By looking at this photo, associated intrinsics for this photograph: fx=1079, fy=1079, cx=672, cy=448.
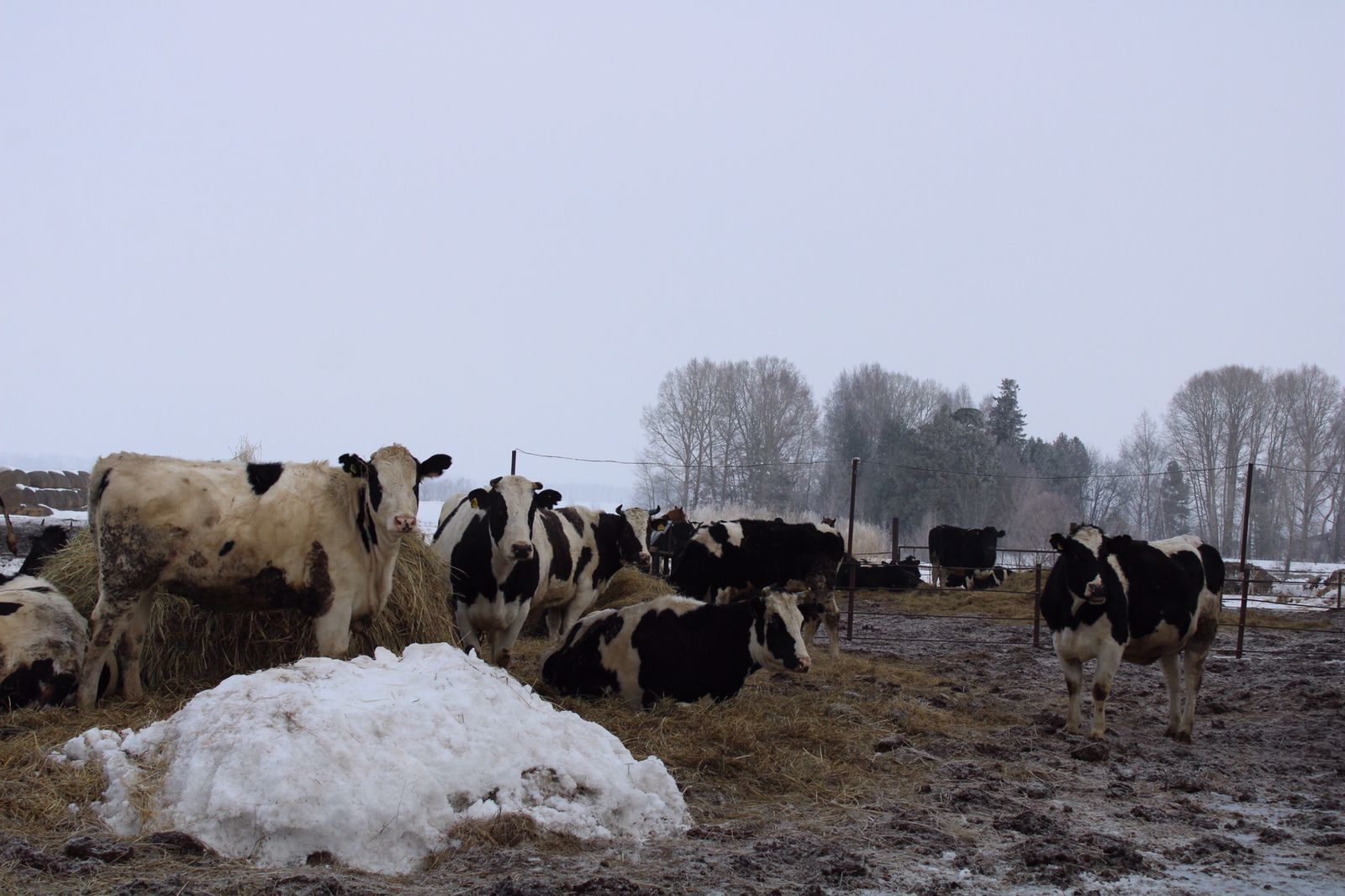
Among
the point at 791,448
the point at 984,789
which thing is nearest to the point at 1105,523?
the point at 791,448

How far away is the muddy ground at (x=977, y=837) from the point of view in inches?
172

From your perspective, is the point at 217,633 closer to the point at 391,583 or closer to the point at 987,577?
the point at 391,583

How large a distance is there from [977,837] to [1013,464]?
207 ft

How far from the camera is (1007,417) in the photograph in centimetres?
6975

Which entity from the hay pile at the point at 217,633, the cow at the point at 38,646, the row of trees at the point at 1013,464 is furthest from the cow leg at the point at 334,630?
the row of trees at the point at 1013,464

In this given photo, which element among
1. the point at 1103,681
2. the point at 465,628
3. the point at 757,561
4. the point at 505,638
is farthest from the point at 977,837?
the point at 757,561

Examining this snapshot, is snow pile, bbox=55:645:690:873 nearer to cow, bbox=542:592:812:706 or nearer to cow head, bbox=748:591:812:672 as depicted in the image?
cow, bbox=542:592:812:706

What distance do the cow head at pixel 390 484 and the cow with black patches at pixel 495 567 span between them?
139 cm

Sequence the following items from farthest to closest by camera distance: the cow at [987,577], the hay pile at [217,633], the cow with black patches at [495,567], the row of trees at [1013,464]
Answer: the row of trees at [1013,464], the cow at [987,577], the cow with black patches at [495,567], the hay pile at [217,633]

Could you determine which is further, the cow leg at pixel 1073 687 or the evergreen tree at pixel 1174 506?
the evergreen tree at pixel 1174 506

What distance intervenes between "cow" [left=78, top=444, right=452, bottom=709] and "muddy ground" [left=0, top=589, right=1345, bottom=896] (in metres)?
2.78

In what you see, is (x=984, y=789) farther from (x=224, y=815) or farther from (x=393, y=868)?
(x=224, y=815)

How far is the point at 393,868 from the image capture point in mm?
4539

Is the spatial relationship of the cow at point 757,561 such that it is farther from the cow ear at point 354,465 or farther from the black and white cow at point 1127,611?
the cow ear at point 354,465
